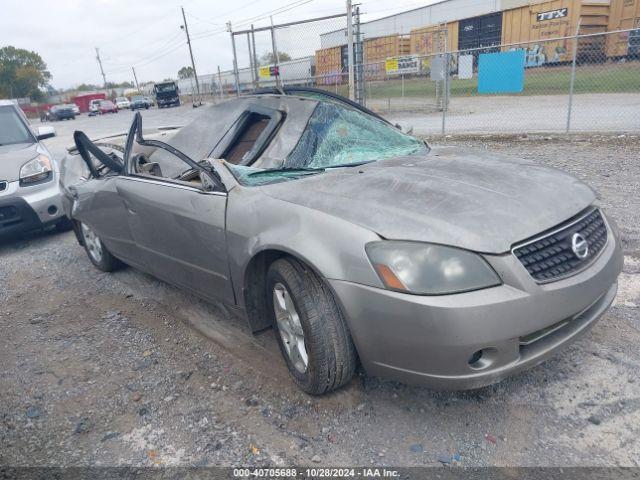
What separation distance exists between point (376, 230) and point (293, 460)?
1.10 metres

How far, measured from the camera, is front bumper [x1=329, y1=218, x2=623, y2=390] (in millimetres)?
1998

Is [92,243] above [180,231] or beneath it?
beneath

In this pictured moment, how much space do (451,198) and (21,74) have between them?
291 feet

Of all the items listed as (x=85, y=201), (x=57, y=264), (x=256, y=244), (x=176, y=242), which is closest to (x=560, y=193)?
(x=256, y=244)

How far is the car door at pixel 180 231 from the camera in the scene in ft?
9.51

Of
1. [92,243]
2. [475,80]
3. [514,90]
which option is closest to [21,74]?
[475,80]

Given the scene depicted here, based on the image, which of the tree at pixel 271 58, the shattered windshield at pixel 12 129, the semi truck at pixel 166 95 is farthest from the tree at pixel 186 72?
the shattered windshield at pixel 12 129

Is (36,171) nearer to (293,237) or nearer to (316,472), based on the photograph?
(293,237)

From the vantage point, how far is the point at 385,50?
83.6 feet

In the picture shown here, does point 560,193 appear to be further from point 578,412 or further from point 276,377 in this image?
point 276,377

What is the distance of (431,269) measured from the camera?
2066 mm

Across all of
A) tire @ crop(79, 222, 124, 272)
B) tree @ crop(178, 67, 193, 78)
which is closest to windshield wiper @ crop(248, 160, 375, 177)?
tire @ crop(79, 222, 124, 272)

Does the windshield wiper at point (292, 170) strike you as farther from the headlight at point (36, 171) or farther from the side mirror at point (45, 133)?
the side mirror at point (45, 133)

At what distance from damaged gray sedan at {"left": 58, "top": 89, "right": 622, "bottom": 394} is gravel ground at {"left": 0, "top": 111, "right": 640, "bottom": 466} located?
0.89 feet
